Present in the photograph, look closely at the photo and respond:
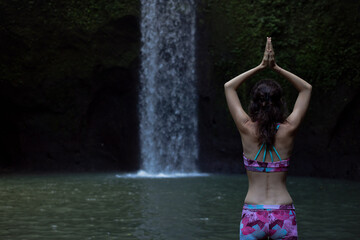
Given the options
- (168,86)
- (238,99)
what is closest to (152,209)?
(238,99)

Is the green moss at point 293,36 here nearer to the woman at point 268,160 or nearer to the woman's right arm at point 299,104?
the woman's right arm at point 299,104

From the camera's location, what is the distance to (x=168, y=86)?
19.1 meters

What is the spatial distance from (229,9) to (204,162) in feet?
15.7

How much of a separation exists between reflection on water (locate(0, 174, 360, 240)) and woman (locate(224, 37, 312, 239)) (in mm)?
3694

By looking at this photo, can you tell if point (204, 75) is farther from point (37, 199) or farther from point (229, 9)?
point (37, 199)

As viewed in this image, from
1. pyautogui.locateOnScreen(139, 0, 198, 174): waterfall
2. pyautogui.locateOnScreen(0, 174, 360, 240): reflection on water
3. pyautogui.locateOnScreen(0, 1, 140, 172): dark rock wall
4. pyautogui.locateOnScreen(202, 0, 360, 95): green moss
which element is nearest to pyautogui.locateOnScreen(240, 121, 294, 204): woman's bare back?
pyautogui.locateOnScreen(0, 174, 360, 240): reflection on water

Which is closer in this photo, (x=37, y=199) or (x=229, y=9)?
(x=37, y=199)

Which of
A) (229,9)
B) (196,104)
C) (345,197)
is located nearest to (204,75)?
(196,104)

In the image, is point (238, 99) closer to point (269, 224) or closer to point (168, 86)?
point (269, 224)

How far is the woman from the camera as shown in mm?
3176

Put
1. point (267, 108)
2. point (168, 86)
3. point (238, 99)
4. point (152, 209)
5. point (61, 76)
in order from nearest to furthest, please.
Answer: point (267, 108)
point (238, 99)
point (152, 209)
point (61, 76)
point (168, 86)

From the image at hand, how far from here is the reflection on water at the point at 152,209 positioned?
7.16 metres

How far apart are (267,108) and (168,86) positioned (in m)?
15.9

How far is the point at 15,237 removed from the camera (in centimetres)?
676
